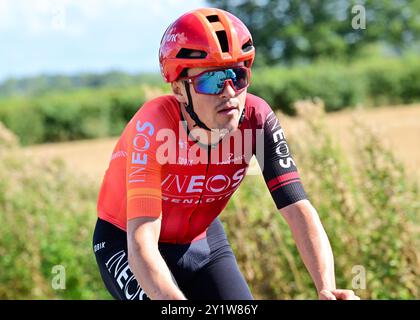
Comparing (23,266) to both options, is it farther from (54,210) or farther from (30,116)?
(30,116)

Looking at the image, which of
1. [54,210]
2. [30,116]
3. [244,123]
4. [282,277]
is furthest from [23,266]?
[30,116]

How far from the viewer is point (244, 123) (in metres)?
3.91

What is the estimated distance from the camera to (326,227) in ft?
22.4

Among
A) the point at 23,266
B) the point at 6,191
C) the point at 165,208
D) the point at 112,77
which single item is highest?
the point at 165,208

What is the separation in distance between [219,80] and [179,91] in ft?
A: 0.97

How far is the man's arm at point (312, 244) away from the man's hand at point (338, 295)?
14 centimetres

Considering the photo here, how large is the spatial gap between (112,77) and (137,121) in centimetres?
6730

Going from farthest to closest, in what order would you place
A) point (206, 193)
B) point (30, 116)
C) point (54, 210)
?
point (30, 116)
point (54, 210)
point (206, 193)

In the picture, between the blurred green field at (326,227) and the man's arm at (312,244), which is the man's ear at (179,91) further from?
the blurred green field at (326,227)

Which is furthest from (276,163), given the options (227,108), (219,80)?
(219,80)

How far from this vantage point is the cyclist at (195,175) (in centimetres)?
353

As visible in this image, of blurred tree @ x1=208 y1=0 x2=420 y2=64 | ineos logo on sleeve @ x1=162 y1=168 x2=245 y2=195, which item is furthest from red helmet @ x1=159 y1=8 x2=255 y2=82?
blurred tree @ x1=208 y1=0 x2=420 y2=64

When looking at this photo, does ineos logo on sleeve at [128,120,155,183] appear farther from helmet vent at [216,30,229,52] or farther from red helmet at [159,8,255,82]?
helmet vent at [216,30,229,52]

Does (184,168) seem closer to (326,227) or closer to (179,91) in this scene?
(179,91)
